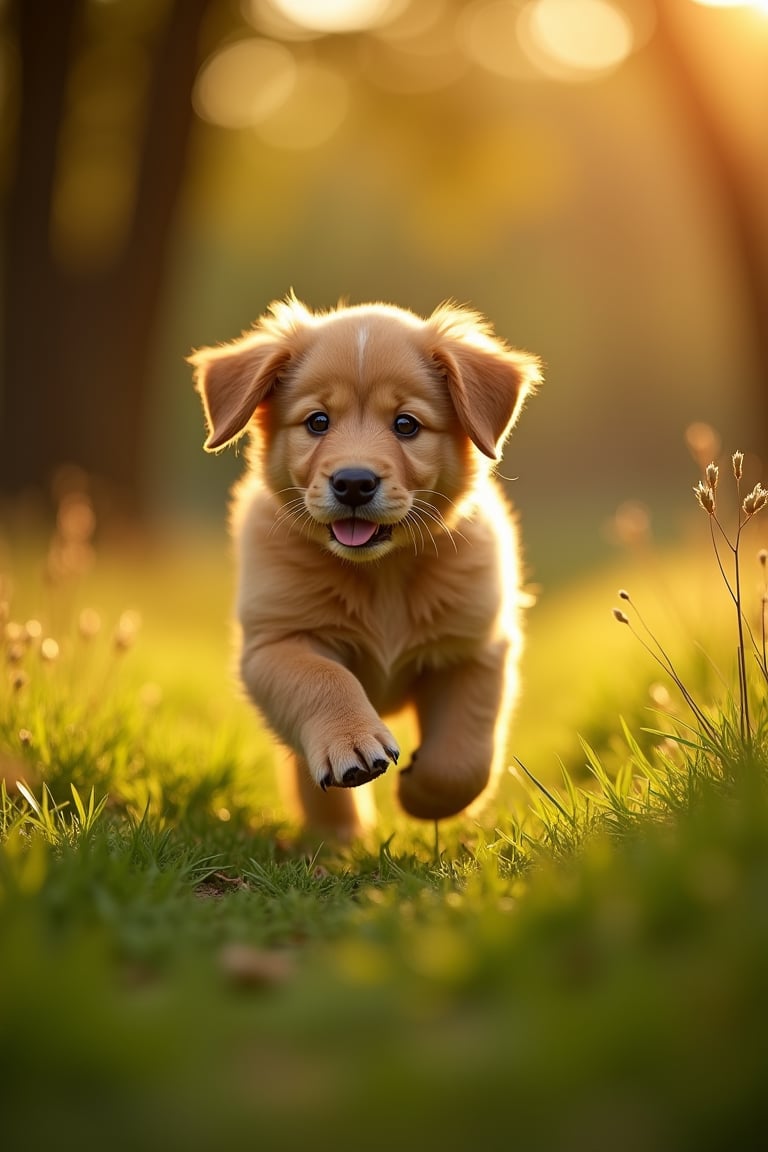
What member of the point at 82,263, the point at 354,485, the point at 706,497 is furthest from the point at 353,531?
the point at 82,263

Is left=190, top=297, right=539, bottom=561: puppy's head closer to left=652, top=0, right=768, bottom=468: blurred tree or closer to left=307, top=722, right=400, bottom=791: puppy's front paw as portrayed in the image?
left=307, top=722, right=400, bottom=791: puppy's front paw

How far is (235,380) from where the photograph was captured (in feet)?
11.5

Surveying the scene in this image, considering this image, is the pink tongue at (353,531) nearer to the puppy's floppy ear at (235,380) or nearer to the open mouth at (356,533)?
the open mouth at (356,533)

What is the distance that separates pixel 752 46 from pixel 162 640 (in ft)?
21.4

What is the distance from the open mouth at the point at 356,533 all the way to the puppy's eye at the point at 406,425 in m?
0.31

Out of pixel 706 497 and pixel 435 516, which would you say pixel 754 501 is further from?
pixel 435 516

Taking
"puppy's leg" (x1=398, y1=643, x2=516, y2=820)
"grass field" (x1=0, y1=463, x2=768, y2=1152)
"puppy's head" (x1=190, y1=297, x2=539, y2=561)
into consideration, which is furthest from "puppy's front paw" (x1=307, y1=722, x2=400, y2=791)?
"puppy's head" (x1=190, y1=297, x2=539, y2=561)

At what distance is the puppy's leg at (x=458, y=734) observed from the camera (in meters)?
3.27

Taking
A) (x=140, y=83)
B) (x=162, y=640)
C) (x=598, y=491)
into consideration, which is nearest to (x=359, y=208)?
(x=598, y=491)

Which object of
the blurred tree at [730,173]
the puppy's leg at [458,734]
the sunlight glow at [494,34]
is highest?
the sunlight glow at [494,34]

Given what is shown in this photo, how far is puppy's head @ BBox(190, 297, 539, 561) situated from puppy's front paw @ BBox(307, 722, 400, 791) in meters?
0.55

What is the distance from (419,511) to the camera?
10.7ft

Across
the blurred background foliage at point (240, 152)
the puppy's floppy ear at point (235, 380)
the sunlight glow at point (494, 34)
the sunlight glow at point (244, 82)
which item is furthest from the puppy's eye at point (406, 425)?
the sunlight glow at point (494, 34)

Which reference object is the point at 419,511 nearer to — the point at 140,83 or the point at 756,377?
the point at 756,377
